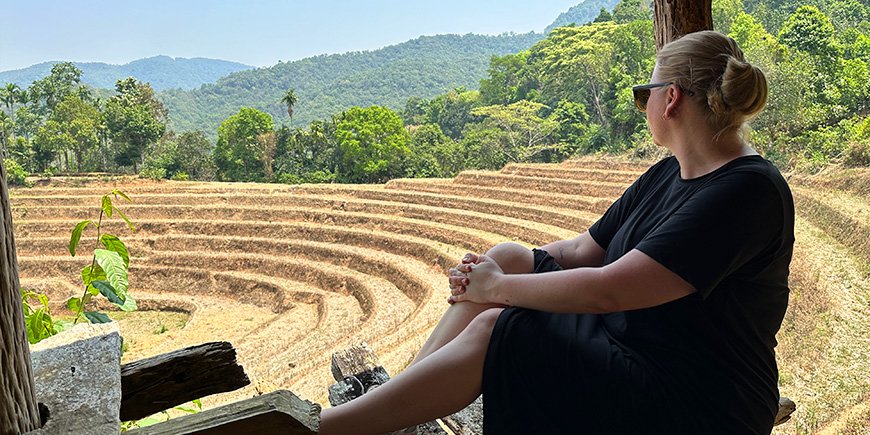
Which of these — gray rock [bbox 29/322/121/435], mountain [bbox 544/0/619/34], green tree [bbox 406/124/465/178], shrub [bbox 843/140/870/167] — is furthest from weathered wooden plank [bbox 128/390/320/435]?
mountain [bbox 544/0/619/34]

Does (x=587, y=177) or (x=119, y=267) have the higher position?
(x=119, y=267)

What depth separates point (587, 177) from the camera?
1409 centimetres

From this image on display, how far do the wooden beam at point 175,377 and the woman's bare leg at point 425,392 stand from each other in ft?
0.86

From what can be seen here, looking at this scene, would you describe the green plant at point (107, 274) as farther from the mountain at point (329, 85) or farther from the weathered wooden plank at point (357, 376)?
the mountain at point (329, 85)

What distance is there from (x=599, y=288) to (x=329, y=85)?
192 feet

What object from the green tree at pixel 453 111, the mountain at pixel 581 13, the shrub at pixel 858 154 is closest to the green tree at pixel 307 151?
the green tree at pixel 453 111

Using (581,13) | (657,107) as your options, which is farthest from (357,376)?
(581,13)

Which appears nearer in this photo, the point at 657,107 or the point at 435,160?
the point at 657,107

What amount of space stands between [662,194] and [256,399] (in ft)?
3.07

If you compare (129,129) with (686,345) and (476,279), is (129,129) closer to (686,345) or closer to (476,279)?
(476,279)

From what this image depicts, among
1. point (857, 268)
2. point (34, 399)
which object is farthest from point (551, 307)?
point (857, 268)

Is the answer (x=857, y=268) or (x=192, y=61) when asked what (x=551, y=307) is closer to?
(x=857, y=268)

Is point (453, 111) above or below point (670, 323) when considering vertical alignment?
above

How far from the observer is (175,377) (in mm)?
1297
